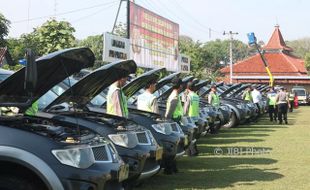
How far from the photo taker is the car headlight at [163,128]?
334 inches

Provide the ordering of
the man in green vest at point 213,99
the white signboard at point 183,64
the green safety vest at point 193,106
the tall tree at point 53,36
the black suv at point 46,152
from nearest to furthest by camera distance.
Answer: the black suv at point 46,152
the green safety vest at point 193,106
the man in green vest at point 213,99
the tall tree at point 53,36
the white signboard at point 183,64

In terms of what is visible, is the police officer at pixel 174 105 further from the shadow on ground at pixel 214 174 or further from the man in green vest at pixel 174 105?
the shadow on ground at pixel 214 174

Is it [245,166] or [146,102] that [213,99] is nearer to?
[245,166]

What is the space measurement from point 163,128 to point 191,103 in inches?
144

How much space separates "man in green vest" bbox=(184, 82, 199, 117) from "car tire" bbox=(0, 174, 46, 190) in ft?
23.9

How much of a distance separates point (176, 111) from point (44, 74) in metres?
4.90

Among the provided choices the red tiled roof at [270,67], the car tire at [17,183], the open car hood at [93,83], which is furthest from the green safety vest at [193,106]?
the red tiled roof at [270,67]

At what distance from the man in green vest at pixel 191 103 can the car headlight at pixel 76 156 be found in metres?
6.88

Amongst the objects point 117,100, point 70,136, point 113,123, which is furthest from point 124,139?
point 70,136

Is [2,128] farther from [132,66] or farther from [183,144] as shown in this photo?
[183,144]

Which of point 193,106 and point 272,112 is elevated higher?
point 193,106

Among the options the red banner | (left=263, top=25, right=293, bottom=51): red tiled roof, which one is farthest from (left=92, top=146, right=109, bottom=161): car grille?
(left=263, top=25, right=293, bottom=51): red tiled roof

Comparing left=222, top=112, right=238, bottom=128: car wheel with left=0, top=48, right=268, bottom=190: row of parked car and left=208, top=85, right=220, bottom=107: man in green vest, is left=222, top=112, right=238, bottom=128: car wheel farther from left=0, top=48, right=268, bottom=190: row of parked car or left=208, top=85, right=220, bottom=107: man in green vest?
left=0, top=48, right=268, bottom=190: row of parked car

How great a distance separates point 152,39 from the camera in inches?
1105
